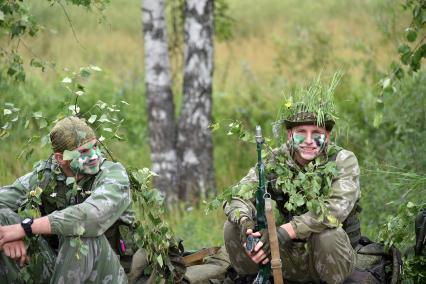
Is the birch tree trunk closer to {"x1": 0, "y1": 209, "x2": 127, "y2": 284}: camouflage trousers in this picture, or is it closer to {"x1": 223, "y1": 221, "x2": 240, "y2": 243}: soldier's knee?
{"x1": 223, "y1": 221, "x2": 240, "y2": 243}: soldier's knee

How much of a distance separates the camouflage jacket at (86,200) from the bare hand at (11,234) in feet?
0.61

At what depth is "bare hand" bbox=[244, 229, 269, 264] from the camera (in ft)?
17.9

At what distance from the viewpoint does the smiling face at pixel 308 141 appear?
5.71 metres

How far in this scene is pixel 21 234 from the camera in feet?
16.6

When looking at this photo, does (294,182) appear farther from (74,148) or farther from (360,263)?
(74,148)

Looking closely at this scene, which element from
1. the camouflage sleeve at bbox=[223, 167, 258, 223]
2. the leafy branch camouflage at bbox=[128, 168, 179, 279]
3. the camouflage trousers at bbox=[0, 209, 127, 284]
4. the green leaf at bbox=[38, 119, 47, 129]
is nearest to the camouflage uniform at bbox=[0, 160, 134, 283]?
the camouflage trousers at bbox=[0, 209, 127, 284]

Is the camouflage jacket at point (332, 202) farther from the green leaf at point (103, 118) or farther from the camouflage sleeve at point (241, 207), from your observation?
the green leaf at point (103, 118)

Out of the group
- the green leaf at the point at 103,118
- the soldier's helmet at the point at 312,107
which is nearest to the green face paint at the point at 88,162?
the green leaf at the point at 103,118

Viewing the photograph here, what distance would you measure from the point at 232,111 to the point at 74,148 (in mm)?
7157

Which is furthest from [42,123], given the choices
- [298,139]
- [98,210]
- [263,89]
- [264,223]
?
[263,89]

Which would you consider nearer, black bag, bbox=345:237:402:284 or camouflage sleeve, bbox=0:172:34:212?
camouflage sleeve, bbox=0:172:34:212

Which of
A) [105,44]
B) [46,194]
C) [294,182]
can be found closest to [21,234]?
[46,194]

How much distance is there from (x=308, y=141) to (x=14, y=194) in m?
1.90

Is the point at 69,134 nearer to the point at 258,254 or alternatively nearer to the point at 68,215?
the point at 68,215
